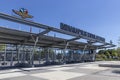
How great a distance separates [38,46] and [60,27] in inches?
331

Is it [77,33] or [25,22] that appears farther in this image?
[77,33]

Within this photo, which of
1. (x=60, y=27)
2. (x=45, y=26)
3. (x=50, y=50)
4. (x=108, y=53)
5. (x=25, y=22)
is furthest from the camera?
(x=108, y=53)

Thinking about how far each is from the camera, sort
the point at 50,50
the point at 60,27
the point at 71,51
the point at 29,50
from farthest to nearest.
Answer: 1. the point at 71,51
2. the point at 50,50
3. the point at 29,50
4. the point at 60,27

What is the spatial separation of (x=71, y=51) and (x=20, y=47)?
18.2 m

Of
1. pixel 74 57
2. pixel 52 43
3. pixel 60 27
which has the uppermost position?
pixel 60 27

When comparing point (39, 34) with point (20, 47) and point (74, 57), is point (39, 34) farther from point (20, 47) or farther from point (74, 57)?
point (74, 57)

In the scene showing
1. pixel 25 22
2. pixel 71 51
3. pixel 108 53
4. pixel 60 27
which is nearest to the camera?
pixel 25 22

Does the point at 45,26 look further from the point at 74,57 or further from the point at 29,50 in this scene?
the point at 74,57

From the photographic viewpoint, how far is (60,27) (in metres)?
27.8

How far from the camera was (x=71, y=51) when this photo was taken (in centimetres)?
4506

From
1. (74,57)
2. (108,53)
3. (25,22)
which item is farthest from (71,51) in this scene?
(108,53)

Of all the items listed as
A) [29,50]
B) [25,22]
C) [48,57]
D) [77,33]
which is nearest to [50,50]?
[48,57]

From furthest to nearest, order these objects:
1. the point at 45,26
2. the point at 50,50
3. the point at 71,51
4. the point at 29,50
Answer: the point at 71,51 → the point at 50,50 → the point at 29,50 → the point at 45,26

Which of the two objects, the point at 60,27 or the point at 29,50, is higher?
the point at 60,27
